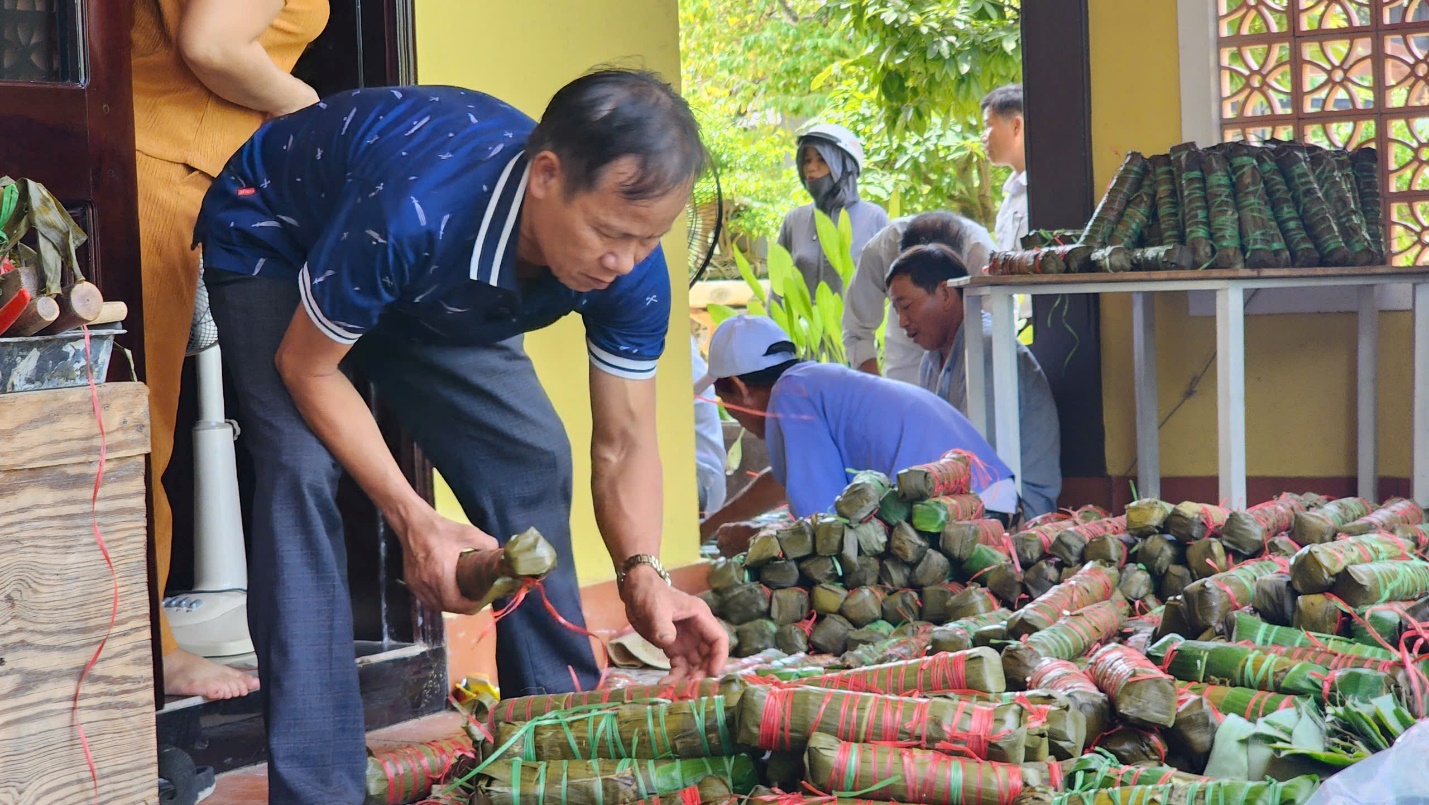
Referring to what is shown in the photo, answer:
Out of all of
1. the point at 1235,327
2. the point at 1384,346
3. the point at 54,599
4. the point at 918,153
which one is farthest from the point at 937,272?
the point at 918,153

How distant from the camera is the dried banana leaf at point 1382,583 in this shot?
2.78 m

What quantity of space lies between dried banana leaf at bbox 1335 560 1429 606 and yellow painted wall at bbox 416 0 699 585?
1.98 meters

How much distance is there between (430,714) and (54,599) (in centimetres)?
157

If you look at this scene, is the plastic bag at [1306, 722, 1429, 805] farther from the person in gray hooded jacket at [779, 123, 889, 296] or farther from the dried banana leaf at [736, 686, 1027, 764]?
the person in gray hooded jacket at [779, 123, 889, 296]

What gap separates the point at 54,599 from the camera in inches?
78.4

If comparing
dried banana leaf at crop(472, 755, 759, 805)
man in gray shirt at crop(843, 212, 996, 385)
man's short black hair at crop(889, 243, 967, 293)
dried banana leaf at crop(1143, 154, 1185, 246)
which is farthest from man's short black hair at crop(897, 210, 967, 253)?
dried banana leaf at crop(472, 755, 759, 805)

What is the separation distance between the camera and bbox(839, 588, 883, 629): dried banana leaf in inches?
151

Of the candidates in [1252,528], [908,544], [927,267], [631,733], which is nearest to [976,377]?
[927,267]

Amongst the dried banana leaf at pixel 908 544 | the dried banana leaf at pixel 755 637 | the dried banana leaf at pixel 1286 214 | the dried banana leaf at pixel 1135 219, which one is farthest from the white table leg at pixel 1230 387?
the dried banana leaf at pixel 755 637

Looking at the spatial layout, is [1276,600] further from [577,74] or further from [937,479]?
[577,74]

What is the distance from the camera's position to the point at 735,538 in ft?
16.0

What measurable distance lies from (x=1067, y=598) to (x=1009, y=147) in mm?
3999

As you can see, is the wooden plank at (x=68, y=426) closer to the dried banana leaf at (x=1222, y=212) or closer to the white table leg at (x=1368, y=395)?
the dried banana leaf at (x=1222, y=212)

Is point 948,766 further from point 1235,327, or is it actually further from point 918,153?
point 918,153
